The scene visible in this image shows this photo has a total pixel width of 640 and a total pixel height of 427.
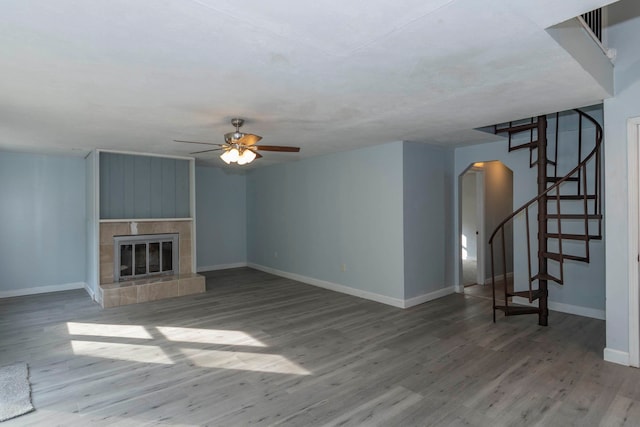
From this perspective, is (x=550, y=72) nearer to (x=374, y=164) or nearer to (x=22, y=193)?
(x=374, y=164)

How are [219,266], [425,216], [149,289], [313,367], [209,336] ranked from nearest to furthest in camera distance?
[313,367] → [209,336] → [425,216] → [149,289] → [219,266]

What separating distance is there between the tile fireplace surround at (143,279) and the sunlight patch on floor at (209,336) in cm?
141

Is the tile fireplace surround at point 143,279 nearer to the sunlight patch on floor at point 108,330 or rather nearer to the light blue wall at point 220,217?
the sunlight patch on floor at point 108,330

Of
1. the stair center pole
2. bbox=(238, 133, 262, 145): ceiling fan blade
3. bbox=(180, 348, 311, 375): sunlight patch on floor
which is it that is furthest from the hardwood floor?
bbox=(238, 133, 262, 145): ceiling fan blade

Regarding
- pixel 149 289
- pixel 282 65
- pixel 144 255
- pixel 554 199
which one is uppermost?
pixel 282 65

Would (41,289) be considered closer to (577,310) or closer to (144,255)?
(144,255)

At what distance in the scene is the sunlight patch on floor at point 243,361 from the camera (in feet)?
10.2

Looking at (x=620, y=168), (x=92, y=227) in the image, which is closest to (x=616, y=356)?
(x=620, y=168)

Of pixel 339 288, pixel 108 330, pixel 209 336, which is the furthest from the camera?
pixel 339 288

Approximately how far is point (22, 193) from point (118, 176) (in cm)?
169

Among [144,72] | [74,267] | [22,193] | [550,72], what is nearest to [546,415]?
[550,72]

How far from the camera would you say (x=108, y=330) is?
4.11 metres

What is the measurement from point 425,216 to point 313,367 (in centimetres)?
303

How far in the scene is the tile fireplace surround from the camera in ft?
16.9
